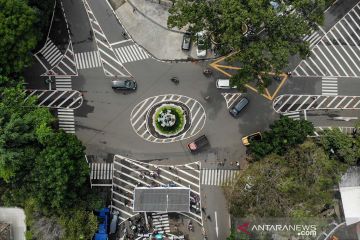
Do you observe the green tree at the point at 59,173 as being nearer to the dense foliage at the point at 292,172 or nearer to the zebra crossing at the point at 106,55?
the zebra crossing at the point at 106,55

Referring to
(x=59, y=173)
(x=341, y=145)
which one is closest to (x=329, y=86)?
(x=341, y=145)

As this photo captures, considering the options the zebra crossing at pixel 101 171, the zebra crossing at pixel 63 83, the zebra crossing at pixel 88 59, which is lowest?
the zebra crossing at pixel 101 171

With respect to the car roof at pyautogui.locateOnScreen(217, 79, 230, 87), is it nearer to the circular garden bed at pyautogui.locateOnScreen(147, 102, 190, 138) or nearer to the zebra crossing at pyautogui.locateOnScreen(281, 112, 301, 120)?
the circular garden bed at pyautogui.locateOnScreen(147, 102, 190, 138)

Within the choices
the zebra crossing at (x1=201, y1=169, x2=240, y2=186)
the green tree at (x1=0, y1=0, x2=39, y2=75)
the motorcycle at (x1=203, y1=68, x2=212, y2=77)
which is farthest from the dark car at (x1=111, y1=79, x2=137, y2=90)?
the zebra crossing at (x1=201, y1=169, x2=240, y2=186)

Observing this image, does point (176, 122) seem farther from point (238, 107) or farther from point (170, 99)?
point (238, 107)

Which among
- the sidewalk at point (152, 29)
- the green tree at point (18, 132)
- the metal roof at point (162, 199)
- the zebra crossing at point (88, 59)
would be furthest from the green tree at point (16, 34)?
the metal roof at point (162, 199)

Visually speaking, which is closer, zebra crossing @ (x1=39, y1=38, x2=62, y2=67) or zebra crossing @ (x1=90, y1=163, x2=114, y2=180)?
zebra crossing @ (x1=90, y1=163, x2=114, y2=180)

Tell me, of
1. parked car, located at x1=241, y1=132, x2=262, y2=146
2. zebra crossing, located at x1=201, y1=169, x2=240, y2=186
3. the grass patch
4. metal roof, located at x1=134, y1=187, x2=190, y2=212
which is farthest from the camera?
the grass patch
